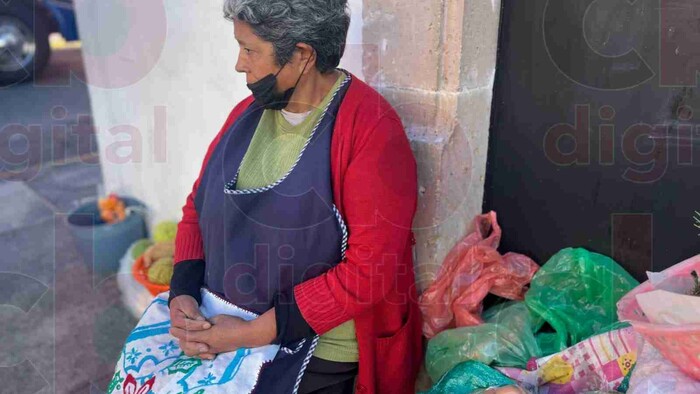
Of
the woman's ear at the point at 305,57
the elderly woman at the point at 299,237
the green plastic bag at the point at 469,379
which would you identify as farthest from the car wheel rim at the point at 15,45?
the green plastic bag at the point at 469,379

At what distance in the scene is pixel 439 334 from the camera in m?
1.98

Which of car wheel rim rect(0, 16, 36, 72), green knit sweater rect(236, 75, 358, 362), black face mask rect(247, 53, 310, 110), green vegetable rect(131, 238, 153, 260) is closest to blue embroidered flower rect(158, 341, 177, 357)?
green knit sweater rect(236, 75, 358, 362)

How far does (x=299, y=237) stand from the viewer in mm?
1743

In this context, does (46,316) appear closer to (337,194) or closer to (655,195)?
(337,194)

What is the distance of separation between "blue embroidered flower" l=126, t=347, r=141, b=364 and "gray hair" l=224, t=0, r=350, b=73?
924 millimetres

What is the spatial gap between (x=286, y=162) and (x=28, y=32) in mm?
7824

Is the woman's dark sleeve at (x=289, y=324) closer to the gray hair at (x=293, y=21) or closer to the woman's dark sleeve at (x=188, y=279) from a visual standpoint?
the woman's dark sleeve at (x=188, y=279)

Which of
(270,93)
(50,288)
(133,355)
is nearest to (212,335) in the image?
(133,355)

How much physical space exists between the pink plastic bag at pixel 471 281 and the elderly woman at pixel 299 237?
189 millimetres

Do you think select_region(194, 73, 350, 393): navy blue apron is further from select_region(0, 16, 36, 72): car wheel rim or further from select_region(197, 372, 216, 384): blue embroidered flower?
select_region(0, 16, 36, 72): car wheel rim

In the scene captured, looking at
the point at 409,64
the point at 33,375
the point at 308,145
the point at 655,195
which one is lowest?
the point at 33,375

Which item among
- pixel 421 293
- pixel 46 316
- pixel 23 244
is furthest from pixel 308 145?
pixel 23 244

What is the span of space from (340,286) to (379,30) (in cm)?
85

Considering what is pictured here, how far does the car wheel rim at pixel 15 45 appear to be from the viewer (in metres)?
7.83
